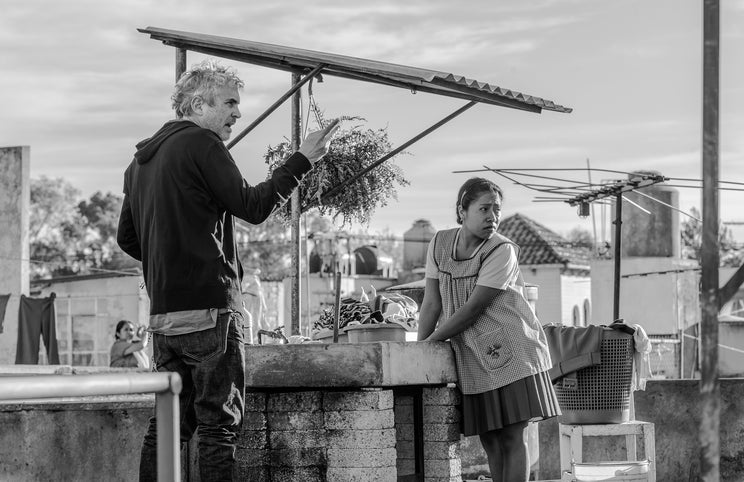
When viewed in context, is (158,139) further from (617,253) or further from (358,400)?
(617,253)

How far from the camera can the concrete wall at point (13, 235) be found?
2303 centimetres

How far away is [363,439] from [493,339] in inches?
32.0

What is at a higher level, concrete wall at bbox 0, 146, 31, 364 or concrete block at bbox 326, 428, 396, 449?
concrete wall at bbox 0, 146, 31, 364

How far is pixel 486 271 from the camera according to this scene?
216 inches

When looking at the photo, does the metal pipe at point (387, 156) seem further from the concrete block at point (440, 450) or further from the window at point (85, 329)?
the window at point (85, 329)

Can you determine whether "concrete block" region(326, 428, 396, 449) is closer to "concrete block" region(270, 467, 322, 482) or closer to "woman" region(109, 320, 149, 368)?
"concrete block" region(270, 467, 322, 482)

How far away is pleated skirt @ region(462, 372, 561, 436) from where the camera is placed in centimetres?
535

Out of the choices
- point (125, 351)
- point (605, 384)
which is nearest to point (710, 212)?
point (605, 384)

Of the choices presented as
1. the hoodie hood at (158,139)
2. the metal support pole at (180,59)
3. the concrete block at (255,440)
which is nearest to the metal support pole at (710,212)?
the hoodie hood at (158,139)

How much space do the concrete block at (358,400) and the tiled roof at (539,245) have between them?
3563 centimetres

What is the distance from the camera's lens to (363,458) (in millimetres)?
5176

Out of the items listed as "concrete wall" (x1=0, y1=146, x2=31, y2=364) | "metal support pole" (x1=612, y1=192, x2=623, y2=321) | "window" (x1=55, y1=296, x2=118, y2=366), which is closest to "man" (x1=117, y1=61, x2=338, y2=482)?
"metal support pole" (x1=612, y1=192, x2=623, y2=321)

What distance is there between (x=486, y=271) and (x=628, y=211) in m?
29.8

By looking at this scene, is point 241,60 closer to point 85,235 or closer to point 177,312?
point 177,312
